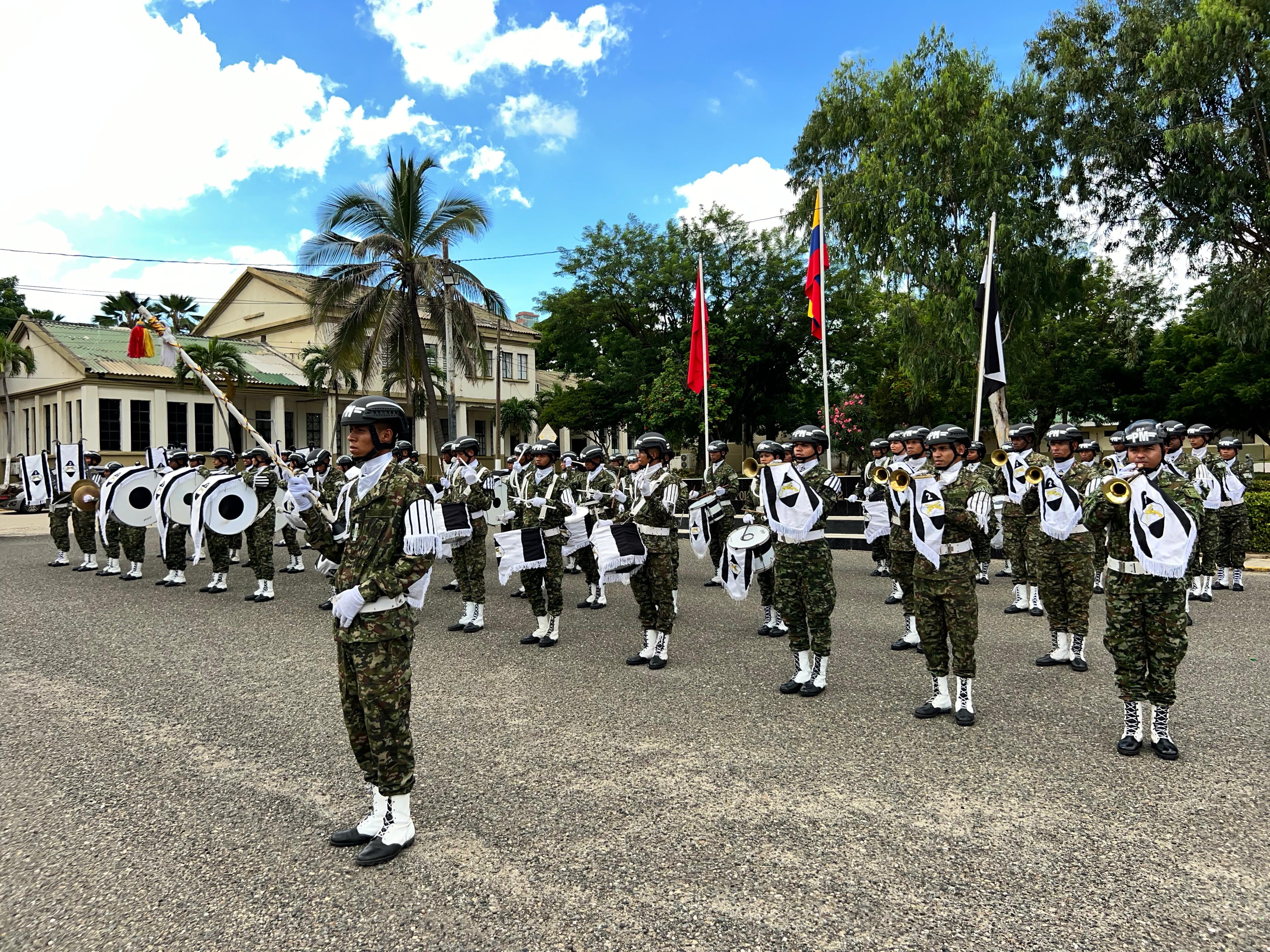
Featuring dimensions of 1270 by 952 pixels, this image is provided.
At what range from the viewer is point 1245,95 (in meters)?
18.1

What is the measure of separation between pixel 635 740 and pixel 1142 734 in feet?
11.2

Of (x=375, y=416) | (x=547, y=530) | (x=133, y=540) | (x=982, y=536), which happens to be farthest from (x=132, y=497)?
(x=982, y=536)

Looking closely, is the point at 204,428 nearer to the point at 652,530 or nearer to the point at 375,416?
the point at 652,530

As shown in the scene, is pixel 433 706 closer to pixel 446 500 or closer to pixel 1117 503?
pixel 446 500

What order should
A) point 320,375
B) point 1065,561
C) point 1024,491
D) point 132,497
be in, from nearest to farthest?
point 1065,561
point 1024,491
point 132,497
point 320,375

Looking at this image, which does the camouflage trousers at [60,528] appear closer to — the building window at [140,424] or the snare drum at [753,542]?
the snare drum at [753,542]

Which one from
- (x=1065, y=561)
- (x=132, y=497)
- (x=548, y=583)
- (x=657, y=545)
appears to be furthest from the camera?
(x=132, y=497)

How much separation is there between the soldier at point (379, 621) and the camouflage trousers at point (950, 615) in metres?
3.80

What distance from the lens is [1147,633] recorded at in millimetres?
5215

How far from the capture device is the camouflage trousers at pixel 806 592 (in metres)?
6.52

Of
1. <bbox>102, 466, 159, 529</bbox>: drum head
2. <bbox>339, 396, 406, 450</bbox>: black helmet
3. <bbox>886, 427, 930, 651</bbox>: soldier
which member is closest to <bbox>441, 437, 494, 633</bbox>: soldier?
<bbox>886, 427, 930, 651</bbox>: soldier

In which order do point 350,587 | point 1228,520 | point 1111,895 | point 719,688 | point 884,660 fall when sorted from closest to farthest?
point 1111,895 → point 350,587 → point 719,688 → point 884,660 → point 1228,520

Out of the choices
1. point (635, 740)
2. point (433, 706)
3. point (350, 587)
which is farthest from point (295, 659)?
point (350, 587)

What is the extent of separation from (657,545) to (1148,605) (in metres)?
4.10
